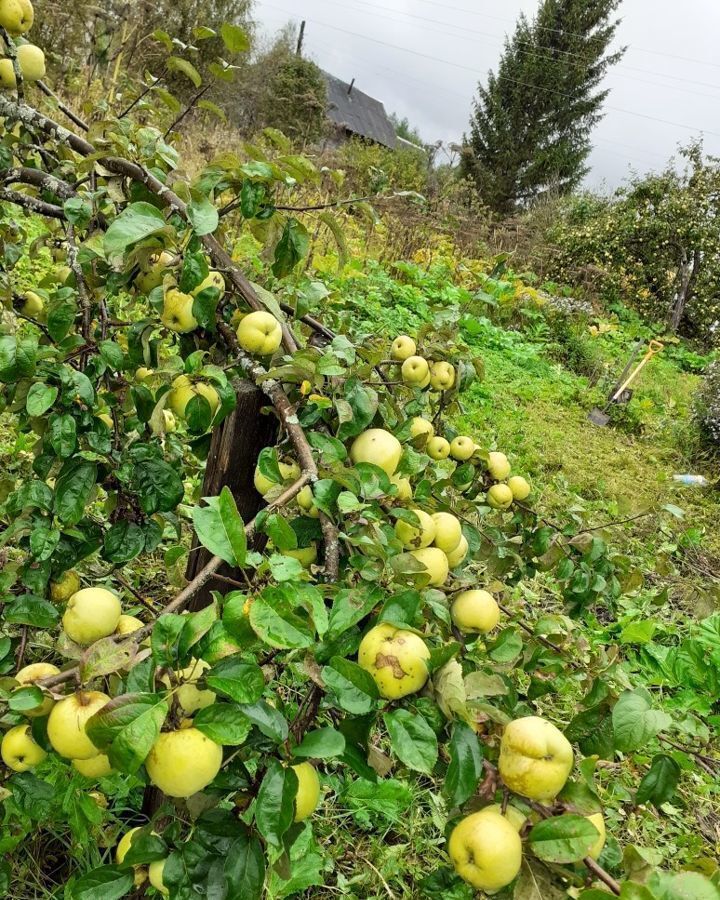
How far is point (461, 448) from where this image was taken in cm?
142

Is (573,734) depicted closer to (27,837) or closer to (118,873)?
(118,873)

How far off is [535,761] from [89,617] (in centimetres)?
56

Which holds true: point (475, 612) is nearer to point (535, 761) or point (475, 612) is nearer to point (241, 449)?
point (535, 761)

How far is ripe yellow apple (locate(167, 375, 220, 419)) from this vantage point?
3.31ft

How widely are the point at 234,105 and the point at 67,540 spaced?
16.1 metres

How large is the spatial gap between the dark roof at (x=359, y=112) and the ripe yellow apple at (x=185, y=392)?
2747 cm

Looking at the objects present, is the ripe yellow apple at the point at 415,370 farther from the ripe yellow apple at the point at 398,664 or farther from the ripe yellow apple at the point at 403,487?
the ripe yellow apple at the point at 398,664

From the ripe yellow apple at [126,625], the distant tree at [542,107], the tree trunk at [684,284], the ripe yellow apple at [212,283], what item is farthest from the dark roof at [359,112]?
the ripe yellow apple at [126,625]

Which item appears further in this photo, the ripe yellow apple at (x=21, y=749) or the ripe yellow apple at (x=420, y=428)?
the ripe yellow apple at (x=420, y=428)

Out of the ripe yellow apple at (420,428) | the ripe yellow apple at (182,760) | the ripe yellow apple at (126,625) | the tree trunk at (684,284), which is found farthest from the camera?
the tree trunk at (684,284)

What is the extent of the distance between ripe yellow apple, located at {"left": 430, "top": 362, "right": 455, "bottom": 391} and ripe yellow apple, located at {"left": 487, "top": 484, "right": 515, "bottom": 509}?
0.27 m

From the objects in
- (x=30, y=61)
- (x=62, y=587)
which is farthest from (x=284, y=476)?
(x=30, y=61)

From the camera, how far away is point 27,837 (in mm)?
1415

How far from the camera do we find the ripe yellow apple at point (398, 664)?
0.69m
